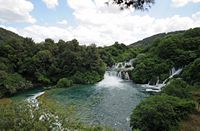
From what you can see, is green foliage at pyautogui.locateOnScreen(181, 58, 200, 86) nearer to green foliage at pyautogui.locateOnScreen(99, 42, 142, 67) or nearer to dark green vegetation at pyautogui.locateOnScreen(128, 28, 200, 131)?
dark green vegetation at pyautogui.locateOnScreen(128, 28, 200, 131)

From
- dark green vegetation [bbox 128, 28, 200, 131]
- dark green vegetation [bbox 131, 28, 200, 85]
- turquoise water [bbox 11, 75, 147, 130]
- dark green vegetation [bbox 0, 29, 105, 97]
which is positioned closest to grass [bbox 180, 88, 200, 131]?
dark green vegetation [bbox 128, 28, 200, 131]

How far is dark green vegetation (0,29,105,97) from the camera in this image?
5234 cm

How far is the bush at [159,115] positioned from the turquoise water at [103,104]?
94.4 inches

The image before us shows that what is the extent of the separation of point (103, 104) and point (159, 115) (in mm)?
12547

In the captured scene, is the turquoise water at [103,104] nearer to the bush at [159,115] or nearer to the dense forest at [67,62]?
the bush at [159,115]

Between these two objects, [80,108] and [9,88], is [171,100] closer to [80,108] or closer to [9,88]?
[80,108]

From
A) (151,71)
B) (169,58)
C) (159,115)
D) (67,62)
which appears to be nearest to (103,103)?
(159,115)

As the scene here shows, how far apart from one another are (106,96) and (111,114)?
970 centimetres

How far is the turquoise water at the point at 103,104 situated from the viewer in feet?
81.0

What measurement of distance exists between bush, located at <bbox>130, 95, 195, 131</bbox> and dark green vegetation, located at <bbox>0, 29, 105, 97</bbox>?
30.4 meters

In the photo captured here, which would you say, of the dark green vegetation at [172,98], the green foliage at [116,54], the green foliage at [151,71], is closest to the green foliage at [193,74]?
the dark green vegetation at [172,98]

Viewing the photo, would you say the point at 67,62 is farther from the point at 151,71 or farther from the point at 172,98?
the point at 172,98

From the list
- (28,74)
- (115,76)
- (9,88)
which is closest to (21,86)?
(9,88)

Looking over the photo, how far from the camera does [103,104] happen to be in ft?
104
